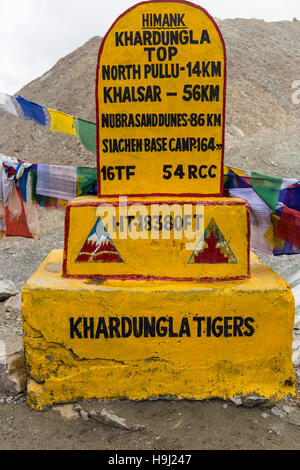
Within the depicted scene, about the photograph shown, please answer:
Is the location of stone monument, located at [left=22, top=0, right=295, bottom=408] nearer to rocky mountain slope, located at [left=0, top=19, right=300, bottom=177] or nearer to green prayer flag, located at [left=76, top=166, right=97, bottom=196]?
green prayer flag, located at [left=76, top=166, right=97, bottom=196]

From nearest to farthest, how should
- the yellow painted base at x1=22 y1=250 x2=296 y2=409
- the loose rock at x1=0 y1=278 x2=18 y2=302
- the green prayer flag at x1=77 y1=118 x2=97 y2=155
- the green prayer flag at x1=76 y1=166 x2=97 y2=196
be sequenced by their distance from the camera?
1. the yellow painted base at x1=22 y1=250 x2=296 y2=409
2. the green prayer flag at x1=76 y1=166 x2=97 y2=196
3. the green prayer flag at x1=77 y1=118 x2=97 y2=155
4. the loose rock at x1=0 y1=278 x2=18 y2=302

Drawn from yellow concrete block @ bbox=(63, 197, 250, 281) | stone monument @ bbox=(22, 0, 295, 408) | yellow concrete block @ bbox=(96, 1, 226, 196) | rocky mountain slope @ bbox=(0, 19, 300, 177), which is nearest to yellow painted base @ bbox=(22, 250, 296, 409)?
stone monument @ bbox=(22, 0, 295, 408)

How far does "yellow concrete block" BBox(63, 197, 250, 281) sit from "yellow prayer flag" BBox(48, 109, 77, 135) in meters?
1.63

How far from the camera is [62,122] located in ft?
16.5

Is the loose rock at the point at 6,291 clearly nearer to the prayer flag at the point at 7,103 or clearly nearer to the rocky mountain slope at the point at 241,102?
the prayer flag at the point at 7,103

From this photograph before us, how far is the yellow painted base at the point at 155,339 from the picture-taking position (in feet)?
11.4

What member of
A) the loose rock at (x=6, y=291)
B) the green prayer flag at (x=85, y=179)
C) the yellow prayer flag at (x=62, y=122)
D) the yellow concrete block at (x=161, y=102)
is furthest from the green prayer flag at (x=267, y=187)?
the loose rock at (x=6, y=291)

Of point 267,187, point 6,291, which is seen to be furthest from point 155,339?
point 6,291

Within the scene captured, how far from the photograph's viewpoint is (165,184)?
3.79m

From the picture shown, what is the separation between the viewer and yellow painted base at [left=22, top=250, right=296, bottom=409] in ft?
11.4

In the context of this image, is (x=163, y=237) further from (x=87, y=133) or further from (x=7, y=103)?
(x=7, y=103)

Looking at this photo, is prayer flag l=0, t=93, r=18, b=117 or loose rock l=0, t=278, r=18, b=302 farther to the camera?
loose rock l=0, t=278, r=18, b=302

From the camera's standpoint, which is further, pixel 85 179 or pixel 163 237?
pixel 85 179

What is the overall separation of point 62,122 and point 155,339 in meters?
2.74
